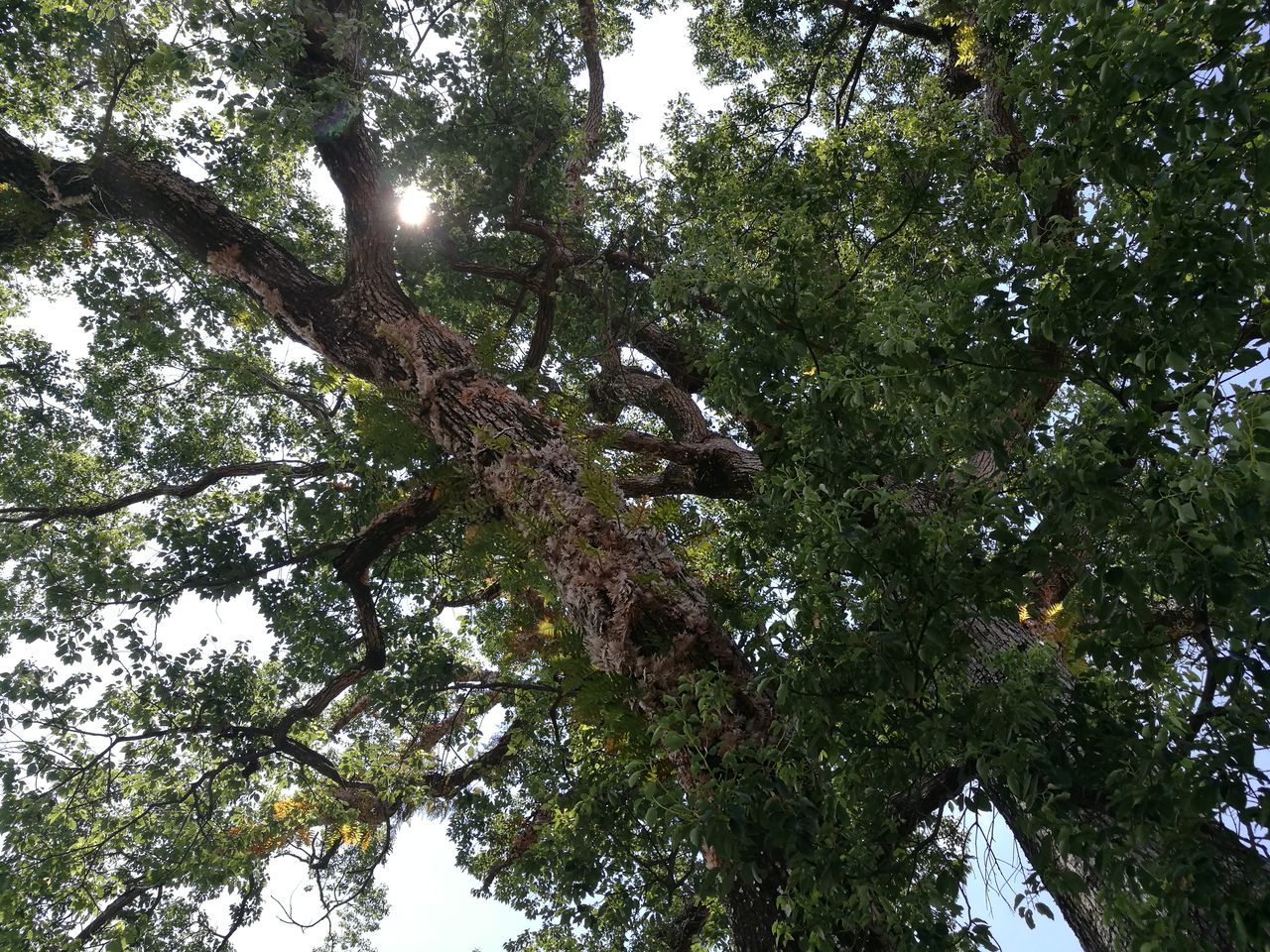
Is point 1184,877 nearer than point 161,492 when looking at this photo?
Yes

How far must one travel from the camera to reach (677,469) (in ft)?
21.0

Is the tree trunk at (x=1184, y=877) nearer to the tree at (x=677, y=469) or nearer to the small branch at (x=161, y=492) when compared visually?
the tree at (x=677, y=469)

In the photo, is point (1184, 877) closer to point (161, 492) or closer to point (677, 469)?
point (677, 469)

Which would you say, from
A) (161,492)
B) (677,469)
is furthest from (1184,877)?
(161,492)

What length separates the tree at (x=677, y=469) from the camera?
200cm

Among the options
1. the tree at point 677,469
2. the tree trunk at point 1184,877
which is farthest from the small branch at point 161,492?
the tree trunk at point 1184,877

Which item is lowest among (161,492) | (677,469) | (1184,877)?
(1184,877)

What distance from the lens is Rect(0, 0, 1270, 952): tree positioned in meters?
2.00

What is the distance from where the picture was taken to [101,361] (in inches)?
335

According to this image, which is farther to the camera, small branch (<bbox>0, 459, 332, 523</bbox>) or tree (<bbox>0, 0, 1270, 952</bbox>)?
small branch (<bbox>0, 459, 332, 523</bbox>)

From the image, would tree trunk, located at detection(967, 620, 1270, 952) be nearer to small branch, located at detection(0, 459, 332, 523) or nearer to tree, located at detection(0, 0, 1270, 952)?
tree, located at detection(0, 0, 1270, 952)

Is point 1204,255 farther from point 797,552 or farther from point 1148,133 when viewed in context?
point 797,552

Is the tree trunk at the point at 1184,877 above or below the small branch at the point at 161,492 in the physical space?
below

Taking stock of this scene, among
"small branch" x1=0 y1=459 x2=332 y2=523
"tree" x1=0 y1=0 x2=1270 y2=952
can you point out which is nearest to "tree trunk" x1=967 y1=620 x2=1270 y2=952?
"tree" x1=0 y1=0 x2=1270 y2=952
